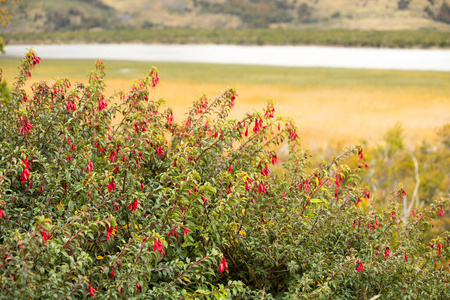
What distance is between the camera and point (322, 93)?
87.7ft

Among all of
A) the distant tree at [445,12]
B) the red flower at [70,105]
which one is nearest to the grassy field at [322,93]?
the red flower at [70,105]

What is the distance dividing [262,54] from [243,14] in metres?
25.8

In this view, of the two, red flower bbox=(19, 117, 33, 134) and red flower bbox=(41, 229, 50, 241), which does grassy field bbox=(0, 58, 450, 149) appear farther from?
red flower bbox=(41, 229, 50, 241)

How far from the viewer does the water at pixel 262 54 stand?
1586 inches

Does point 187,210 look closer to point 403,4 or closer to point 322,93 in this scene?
point 322,93

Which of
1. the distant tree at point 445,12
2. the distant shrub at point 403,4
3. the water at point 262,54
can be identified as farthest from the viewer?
the distant shrub at point 403,4

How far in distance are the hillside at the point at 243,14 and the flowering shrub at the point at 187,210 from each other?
5689cm

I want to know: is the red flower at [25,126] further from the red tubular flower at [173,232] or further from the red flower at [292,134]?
the red flower at [292,134]

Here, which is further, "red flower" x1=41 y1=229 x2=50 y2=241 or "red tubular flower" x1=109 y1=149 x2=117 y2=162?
"red tubular flower" x1=109 y1=149 x2=117 y2=162

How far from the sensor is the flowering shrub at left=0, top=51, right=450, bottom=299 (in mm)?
3031

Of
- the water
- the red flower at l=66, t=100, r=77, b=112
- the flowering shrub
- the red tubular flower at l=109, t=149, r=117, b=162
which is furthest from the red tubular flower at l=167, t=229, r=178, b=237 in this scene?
the water

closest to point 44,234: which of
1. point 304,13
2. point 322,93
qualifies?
point 322,93

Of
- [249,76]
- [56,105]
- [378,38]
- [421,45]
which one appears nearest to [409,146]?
[56,105]

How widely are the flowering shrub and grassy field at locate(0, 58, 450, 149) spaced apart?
21.4ft
